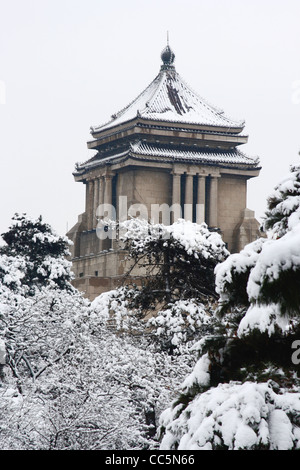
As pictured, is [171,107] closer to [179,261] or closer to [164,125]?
[164,125]

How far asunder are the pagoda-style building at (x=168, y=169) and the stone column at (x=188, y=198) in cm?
7

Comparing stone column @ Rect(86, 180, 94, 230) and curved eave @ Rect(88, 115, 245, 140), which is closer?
curved eave @ Rect(88, 115, 245, 140)

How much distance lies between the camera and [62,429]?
689 inches

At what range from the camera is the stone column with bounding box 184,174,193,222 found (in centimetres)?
7231

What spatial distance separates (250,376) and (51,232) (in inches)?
1415

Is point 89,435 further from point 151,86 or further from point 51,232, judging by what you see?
point 151,86

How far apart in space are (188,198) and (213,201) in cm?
188

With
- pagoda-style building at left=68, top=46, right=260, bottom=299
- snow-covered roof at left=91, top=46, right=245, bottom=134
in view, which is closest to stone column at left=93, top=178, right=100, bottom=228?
pagoda-style building at left=68, top=46, right=260, bottom=299

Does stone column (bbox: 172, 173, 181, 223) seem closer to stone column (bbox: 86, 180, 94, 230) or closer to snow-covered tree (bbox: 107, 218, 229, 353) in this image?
stone column (bbox: 86, 180, 94, 230)

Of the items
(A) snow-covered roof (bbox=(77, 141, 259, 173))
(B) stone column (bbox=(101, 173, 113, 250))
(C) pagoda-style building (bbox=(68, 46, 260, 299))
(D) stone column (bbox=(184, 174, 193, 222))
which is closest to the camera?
(A) snow-covered roof (bbox=(77, 141, 259, 173))

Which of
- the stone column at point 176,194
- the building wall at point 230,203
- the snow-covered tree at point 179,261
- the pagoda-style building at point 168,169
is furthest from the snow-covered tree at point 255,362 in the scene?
the building wall at point 230,203

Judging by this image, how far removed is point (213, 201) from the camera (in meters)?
73.4

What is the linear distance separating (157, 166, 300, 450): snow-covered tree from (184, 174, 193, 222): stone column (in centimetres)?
5809

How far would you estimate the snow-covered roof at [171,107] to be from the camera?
72438mm
